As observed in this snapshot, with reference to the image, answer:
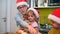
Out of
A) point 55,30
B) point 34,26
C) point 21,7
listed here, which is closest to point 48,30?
point 55,30

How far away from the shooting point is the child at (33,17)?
1860 millimetres

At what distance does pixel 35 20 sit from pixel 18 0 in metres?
0.48

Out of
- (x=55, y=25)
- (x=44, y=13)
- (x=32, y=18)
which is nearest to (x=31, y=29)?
(x=32, y=18)

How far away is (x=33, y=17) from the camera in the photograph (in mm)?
1883

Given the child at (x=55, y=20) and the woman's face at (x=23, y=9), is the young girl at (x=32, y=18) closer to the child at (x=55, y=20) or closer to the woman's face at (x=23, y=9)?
the woman's face at (x=23, y=9)

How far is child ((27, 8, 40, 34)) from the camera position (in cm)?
186

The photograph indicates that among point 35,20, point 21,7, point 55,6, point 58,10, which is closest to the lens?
point 58,10

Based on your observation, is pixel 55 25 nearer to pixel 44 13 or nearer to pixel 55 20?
pixel 55 20

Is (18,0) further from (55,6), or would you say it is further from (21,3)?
(55,6)

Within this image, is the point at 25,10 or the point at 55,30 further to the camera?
the point at 25,10

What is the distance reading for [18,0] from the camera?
2115mm

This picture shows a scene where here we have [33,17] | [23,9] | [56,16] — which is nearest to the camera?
[56,16]

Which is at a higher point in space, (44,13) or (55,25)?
(44,13)

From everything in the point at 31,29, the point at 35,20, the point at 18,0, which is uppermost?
the point at 18,0
